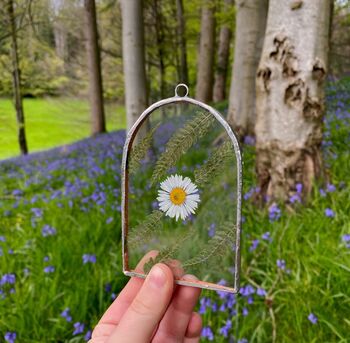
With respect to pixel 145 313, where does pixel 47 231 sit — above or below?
below

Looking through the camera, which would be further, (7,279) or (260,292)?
(7,279)

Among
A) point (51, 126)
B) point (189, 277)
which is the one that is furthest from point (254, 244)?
point (51, 126)

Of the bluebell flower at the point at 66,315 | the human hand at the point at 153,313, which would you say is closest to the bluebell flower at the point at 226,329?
the human hand at the point at 153,313

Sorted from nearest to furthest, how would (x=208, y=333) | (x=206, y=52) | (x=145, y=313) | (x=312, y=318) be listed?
(x=145, y=313) < (x=312, y=318) < (x=208, y=333) < (x=206, y=52)

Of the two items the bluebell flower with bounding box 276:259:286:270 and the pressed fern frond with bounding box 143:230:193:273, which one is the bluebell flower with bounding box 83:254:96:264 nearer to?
the bluebell flower with bounding box 276:259:286:270

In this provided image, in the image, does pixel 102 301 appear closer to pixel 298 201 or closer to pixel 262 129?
pixel 298 201

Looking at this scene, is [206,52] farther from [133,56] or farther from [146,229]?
[146,229]
